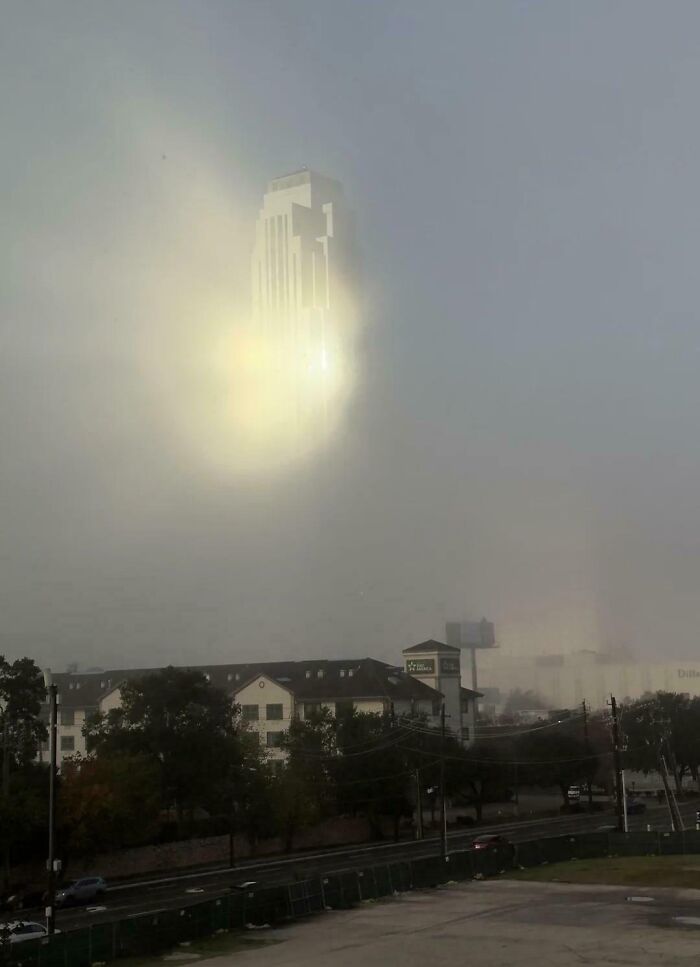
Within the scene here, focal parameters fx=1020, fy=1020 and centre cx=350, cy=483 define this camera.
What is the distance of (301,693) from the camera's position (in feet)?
319

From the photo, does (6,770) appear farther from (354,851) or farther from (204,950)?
(354,851)

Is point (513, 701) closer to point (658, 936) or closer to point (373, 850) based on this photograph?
point (373, 850)

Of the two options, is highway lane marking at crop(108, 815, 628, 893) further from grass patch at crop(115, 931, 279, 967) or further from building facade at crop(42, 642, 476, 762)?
grass patch at crop(115, 931, 279, 967)

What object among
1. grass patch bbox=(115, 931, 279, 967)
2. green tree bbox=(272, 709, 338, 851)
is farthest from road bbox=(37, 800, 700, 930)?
grass patch bbox=(115, 931, 279, 967)

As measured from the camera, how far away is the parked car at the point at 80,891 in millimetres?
A: 48700

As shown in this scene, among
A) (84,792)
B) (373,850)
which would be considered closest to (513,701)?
(373,850)

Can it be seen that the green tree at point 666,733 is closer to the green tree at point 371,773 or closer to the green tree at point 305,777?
the green tree at point 371,773

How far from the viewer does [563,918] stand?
34.3 m

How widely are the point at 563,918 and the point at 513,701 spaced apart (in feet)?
517

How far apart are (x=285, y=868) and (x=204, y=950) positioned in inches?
1179

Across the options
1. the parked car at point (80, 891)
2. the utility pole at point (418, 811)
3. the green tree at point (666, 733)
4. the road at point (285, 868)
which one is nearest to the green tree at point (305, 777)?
the road at point (285, 868)

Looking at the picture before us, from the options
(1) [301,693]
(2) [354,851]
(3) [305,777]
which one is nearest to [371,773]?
Result: (3) [305,777]

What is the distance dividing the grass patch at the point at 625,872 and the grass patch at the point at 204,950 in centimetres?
1688

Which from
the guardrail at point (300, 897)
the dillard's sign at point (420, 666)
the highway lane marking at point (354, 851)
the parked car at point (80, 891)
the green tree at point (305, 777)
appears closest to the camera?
the guardrail at point (300, 897)
